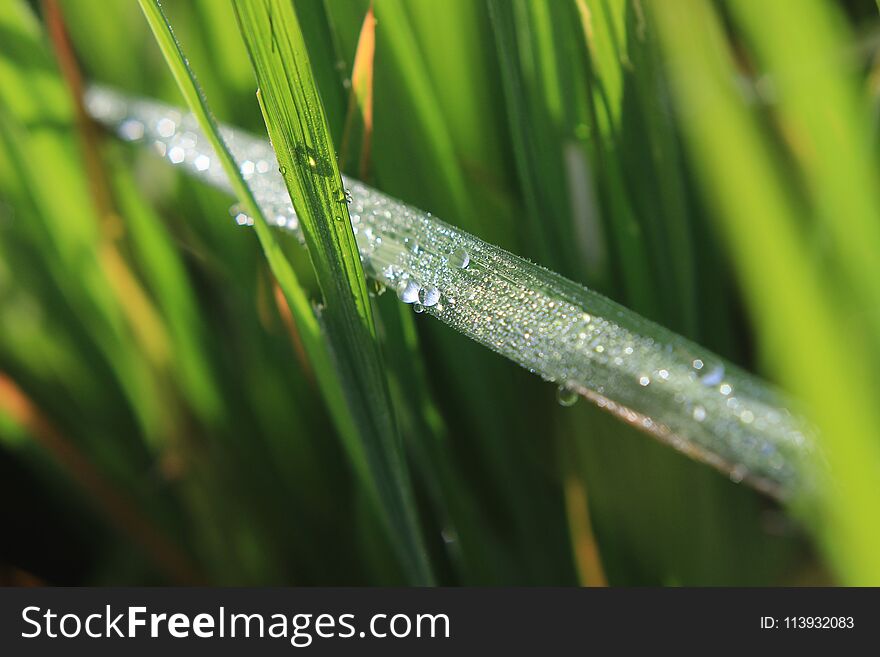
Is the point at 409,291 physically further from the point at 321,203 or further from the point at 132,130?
the point at 132,130

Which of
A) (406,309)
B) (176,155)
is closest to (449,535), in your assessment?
(406,309)

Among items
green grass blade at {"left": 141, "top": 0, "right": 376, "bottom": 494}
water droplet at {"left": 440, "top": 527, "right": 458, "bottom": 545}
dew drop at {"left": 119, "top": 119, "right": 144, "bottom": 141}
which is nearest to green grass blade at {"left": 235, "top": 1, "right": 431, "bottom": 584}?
green grass blade at {"left": 141, "top": 0, "right": 376, "bottom": 494}

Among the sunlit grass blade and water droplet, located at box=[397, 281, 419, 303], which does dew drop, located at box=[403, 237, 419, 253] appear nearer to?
water droplet, located at box=[397, 281, 419, 303]

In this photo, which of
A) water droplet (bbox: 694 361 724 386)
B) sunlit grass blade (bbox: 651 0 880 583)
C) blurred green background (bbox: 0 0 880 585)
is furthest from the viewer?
blurred green background (bbox: 0 0 880 585)

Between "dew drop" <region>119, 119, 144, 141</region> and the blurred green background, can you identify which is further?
Result: "dew drop" <region>119, 119, 144, 141</region>

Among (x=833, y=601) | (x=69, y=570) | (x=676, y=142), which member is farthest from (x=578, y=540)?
(x=69, y=570)

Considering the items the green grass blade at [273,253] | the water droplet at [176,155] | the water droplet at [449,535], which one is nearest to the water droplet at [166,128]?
the water droplet at [176,155]

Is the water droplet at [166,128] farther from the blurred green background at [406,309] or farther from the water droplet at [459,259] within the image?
the water droplet at [459,259]
